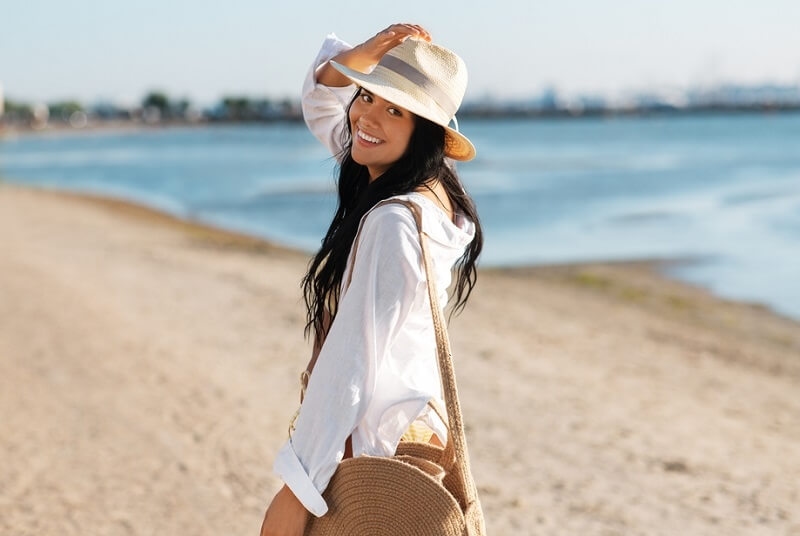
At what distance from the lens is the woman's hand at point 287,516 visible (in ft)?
6.89

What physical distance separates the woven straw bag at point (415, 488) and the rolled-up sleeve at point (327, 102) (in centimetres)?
66

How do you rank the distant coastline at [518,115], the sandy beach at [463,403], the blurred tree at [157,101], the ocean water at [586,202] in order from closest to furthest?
1. the sandy beach at [463,403]
2. the ocean water at [586,202]
3. the distant coastline at [518,115]
4. the blurred tree at [157,101]

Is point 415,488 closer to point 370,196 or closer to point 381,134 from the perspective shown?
point 370,196

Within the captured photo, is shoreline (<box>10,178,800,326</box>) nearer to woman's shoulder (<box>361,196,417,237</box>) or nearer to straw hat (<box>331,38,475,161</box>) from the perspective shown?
straw hat (<box>331,38,475,161</box>)

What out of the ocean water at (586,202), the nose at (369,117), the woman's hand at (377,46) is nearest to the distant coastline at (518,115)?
the ocean water at (586,202)

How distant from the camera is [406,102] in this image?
213 centimetres

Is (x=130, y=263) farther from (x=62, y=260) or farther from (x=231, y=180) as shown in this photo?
(x=231, y=180)

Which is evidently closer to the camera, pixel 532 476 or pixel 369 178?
pixel 369 178

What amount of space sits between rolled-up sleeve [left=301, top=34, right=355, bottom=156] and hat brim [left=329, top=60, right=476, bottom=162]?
291 millimetres

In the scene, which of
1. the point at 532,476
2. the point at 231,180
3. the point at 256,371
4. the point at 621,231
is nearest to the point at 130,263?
the point at 256,371

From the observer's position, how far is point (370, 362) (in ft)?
6.72

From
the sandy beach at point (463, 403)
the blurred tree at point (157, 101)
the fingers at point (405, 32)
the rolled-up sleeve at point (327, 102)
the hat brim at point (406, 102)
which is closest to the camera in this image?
the hat brim at point (406, 102)

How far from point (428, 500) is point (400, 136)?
2.44 ft

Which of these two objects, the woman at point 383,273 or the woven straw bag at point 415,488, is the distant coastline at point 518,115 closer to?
the woman at point 383,273
